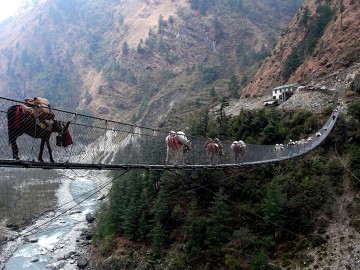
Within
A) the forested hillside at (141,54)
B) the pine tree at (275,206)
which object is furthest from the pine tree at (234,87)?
the pine tree at (275,206)

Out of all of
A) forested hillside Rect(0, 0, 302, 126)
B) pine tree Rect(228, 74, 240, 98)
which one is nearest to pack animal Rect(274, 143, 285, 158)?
pine tree Rect(228, 74, 240, 98)

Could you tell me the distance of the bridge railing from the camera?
4844mm

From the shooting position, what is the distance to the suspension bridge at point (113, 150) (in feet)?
15.4

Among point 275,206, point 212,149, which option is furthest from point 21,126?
point 275,206

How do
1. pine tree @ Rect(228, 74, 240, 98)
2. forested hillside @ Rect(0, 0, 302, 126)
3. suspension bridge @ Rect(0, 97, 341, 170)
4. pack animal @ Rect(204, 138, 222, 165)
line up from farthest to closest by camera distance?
forested hillside @ Rect(0, 0, 302, 126)
pine tree @ Rect(228, 74, 240, 98)
pack animal @ Rect(204, 138, 222, 165)
suspension bridge @ Rect(0, 97, 341, 170)

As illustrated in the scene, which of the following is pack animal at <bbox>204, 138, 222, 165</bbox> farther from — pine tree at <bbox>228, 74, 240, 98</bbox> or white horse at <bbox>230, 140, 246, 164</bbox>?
pine tree at <bbox>228, 74, 240, 98</bbox>

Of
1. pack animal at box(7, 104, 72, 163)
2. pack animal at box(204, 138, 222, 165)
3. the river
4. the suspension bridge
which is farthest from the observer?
the river

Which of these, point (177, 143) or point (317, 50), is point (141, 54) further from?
point (177, 143)

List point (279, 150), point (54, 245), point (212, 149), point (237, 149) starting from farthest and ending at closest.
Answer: point (54, 245) → point (279, 150) → point (237, 149) → point (212, 149)

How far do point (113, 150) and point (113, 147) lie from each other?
7.24ft

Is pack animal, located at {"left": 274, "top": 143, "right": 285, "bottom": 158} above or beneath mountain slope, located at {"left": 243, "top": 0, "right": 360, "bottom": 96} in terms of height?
beneath

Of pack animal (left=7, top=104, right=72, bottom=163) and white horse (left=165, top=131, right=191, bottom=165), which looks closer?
→ pack animal (left=7, top=104, right=72, bottom=163)

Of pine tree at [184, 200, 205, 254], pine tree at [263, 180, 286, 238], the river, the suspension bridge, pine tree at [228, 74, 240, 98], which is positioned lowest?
the river

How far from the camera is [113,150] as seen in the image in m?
9.45
